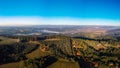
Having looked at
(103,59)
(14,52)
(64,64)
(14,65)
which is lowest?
(103,59)

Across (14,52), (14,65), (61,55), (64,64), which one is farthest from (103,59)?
(14,52)

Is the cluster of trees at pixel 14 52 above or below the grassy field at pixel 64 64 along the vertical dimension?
above

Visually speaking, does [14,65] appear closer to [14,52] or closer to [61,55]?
[14,52]

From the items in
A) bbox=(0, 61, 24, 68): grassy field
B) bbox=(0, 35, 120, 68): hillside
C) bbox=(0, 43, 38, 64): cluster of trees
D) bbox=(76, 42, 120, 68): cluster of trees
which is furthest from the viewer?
bbox=(0, 43, 38, 64): cluster of trees

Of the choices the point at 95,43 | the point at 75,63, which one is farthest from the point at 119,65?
the point at 95,43

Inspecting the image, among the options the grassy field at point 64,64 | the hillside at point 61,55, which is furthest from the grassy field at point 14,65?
the grassy field at point 64,64

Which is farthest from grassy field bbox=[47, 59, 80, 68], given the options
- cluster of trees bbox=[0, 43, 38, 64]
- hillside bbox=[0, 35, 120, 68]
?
cluster of trees bbox=[0, 43, 38, 64]

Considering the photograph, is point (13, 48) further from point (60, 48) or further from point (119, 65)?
point (119, 65)

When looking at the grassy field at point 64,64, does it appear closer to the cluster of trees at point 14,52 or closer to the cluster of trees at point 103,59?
the cluster of trees at point 103,59

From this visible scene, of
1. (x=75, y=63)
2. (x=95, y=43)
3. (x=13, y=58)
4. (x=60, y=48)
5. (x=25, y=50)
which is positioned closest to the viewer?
(x=75, y=63)

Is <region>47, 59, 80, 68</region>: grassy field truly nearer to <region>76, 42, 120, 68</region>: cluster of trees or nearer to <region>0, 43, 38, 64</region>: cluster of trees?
<region>76, 42, 120, 68</region>: cluster of trees

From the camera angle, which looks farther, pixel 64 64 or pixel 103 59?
pixel 103 59
